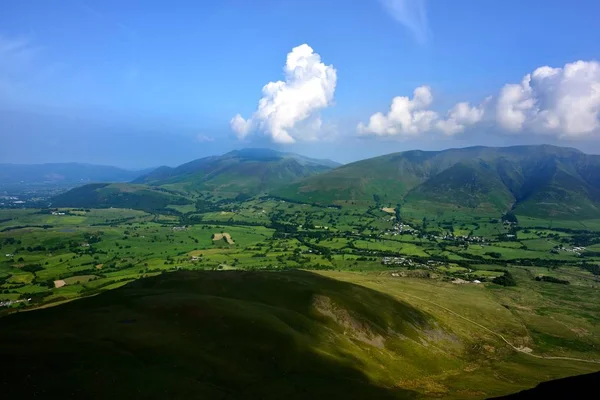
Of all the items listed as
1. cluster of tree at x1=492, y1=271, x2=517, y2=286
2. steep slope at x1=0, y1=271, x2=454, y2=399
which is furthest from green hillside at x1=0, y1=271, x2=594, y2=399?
cluster of tree at x1=492, y1=271, x2=517, y2=286

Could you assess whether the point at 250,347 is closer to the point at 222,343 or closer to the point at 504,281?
the point at 222,343

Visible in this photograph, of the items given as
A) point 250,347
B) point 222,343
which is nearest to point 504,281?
point 250,347

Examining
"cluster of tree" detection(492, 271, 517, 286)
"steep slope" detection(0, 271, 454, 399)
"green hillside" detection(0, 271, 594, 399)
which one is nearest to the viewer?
"steep slope" detection(0, 271, 454, 399)

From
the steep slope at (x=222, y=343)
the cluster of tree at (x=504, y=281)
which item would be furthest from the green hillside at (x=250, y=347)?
the cluster of tree at (x=504, y=281)

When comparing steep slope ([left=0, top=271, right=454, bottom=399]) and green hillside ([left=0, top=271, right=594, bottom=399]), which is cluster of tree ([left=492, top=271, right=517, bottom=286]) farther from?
steep slope ([left=0, top=271, right=454, bottom=399])

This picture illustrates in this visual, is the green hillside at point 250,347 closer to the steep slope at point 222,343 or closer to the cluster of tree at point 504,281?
the steep slope at point 222,343

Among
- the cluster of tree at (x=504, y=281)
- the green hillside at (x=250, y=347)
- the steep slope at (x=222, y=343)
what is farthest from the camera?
the cluster of tree at (x=504, y=281)

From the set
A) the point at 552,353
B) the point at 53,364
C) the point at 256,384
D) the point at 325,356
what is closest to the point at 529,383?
the point at 552,353

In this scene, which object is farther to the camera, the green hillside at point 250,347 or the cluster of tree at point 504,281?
the cluster of tree at point 504,281

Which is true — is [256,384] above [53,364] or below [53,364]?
below

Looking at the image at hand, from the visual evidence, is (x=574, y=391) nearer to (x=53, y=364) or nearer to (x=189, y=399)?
(x=189, y=399)

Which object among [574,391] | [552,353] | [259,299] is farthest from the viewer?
[552,353]
